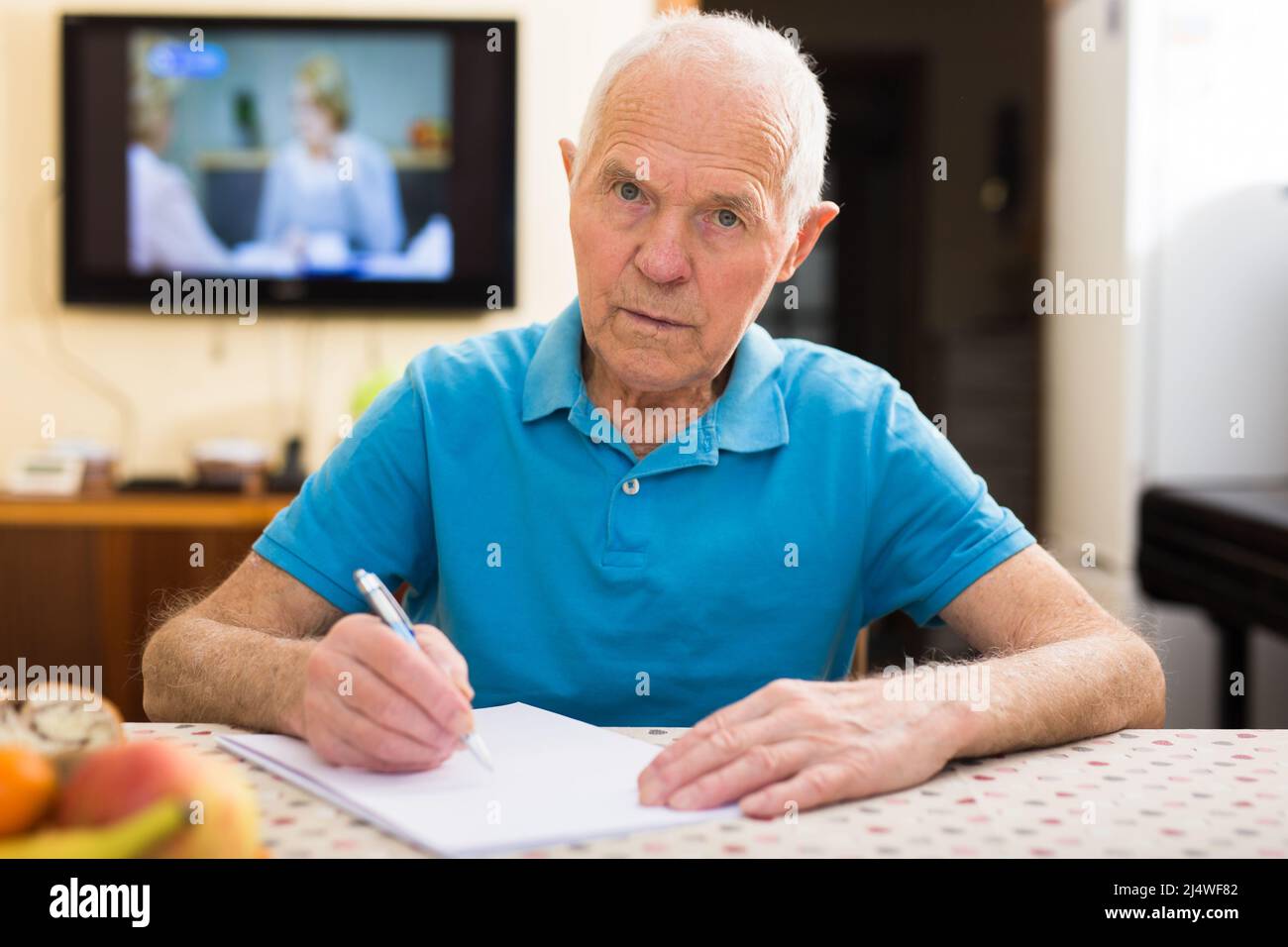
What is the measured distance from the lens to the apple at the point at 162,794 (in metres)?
0.60

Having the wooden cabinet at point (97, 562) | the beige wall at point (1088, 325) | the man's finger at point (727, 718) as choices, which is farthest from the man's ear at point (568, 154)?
the beige wall at point (1088, 325)

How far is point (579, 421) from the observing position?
1272mm

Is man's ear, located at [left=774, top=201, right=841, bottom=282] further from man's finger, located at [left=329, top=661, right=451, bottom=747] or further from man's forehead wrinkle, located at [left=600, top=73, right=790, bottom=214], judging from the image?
man's finger, located at [left=329, top=661, right=451, bottom=747]

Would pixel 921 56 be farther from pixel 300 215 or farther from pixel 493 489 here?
pixel 493 489

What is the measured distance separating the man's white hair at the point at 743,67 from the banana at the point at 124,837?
0.81 meters

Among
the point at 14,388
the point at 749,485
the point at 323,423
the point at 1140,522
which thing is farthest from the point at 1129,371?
the point at 14,388

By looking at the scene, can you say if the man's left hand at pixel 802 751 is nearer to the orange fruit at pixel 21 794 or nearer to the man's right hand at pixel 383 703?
the man's right hand at pixel 383 703

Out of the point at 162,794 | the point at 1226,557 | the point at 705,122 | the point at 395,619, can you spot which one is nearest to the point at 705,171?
the point at 705,122

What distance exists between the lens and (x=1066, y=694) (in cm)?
99

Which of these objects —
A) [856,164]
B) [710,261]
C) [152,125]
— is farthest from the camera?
[856,164]

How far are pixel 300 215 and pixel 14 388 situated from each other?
89 cm

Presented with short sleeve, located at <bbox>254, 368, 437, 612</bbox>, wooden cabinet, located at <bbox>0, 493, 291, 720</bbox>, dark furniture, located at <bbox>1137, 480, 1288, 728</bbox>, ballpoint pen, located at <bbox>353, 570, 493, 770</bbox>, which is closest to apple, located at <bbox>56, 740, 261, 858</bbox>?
ballpoint pen, located at <bbox>353, 570, 493, 770</bbox>

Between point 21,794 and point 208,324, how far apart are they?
3.00 m

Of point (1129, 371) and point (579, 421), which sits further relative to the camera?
point (1129, 371)
